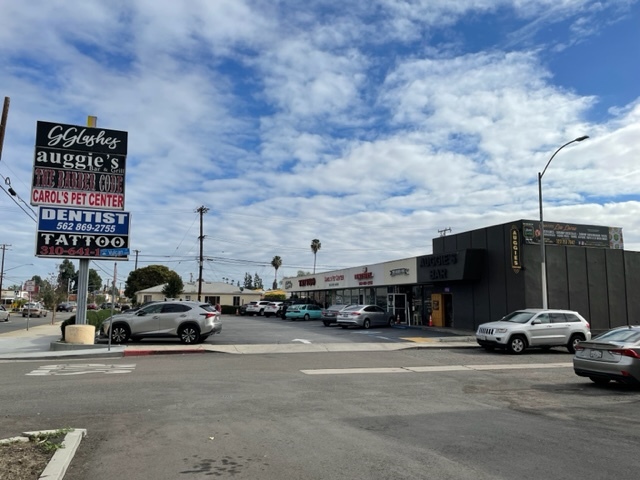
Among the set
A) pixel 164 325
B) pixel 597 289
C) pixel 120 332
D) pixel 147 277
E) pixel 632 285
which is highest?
pixel 147 277

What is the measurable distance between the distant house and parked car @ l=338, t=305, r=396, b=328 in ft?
164

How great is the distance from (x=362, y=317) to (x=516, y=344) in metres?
13.2

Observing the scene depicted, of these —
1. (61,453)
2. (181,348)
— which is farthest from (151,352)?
(61,453)

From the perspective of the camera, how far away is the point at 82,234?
1902 centimetres

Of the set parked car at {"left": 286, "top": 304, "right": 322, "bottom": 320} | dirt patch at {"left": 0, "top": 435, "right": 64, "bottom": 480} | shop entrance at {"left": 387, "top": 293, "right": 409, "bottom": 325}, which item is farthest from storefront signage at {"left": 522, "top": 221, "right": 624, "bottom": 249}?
dirt patch at {"left": 0, "top": 435, "right": 64, "bottom": 480}

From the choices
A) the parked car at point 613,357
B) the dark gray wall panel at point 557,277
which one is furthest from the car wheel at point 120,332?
the dark gray wall panel at point 557,277

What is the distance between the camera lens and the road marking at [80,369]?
42.3 ft

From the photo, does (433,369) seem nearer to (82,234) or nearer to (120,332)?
(120,332)

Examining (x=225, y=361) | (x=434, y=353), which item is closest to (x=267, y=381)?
(x=225, y=361)

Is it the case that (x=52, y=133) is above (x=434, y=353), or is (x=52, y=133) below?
above

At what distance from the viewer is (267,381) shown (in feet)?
38.6

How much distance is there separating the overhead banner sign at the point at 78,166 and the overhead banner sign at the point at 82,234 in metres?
0.36

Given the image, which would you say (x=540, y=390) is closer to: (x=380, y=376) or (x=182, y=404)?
(x=380, y=376)

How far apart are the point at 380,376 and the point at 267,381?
3003 millimetres
